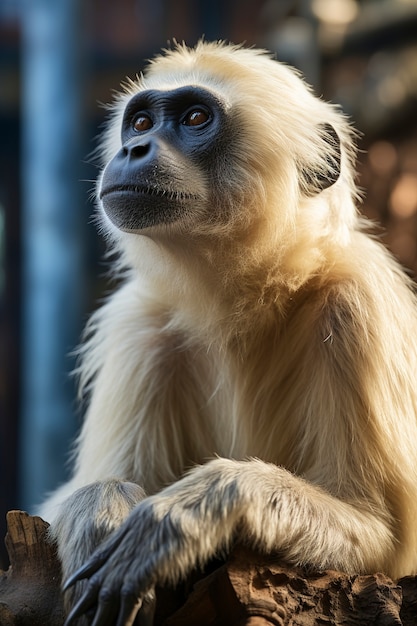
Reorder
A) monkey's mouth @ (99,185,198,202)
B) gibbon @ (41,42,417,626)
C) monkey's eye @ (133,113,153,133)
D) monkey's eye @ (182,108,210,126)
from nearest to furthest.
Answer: gibbon @ (41,42,417,626) → monkey's mouth @ (99,185,198,202) → monkey's eye @ (182,108,210,126) → monkey's eye @ (133,113,153,133)

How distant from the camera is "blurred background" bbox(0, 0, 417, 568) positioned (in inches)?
359

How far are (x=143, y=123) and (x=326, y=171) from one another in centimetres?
91

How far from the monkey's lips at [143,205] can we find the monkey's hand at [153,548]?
1.24 metres

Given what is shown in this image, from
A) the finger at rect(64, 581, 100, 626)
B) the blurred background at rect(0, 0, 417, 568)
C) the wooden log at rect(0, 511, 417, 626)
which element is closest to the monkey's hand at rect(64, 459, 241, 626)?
the finger at rect(64, 581, 100, 626)

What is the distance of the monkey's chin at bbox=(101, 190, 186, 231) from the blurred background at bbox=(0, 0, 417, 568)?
2816 mm

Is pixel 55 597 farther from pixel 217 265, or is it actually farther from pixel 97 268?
pixel 97 268

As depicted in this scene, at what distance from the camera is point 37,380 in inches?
362

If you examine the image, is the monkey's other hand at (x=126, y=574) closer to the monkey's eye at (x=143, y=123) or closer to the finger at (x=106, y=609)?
the finger at (x=106, y=609)

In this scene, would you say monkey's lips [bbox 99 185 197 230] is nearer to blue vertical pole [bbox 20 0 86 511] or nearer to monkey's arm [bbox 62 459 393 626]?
monkey's arm [bbox 62 459 393 626]

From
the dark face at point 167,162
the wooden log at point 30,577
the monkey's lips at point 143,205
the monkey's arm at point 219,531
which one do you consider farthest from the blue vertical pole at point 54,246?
the monkey's arm at point 219,531

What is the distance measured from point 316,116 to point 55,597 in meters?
2.59

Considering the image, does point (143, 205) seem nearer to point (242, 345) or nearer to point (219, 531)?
point (242, 345)

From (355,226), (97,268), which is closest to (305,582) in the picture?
(355,226)

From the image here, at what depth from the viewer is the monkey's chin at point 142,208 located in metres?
4.26
